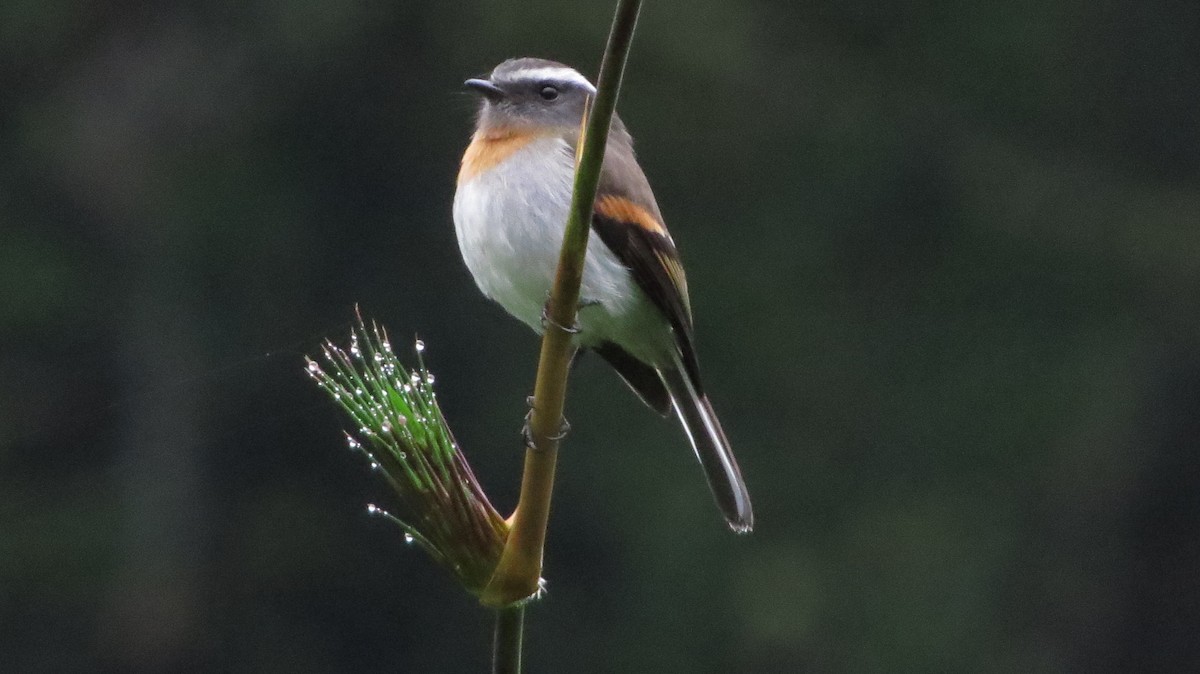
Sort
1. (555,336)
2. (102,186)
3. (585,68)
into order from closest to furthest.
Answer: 1. (555,336)
2. (585,68)
3. (102,186)

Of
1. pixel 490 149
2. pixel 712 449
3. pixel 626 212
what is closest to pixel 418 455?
pixel 712 449

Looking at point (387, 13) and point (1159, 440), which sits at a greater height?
point (387, 13)

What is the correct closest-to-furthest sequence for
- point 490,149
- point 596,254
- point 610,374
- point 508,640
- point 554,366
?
1. point 508,640
2. point 554,366
3. point 596,254
4. point 490,149
5. point 610,374

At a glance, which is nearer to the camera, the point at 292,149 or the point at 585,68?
the point at 585,68

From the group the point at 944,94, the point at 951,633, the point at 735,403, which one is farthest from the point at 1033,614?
the point at 944,94

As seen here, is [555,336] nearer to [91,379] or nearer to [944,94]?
[91,379]

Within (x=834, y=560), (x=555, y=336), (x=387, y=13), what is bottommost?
(x=834, y=560)

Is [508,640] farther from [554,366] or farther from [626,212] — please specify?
[626,212]
